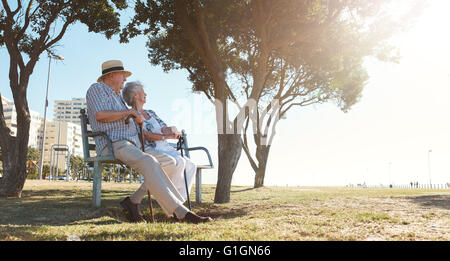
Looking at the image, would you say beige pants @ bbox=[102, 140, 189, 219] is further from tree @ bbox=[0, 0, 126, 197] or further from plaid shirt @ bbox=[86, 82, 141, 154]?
tree @ bbox=[0, 0, 126, 197]

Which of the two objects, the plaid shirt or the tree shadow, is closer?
the plaid shirt

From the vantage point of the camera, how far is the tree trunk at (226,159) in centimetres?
888

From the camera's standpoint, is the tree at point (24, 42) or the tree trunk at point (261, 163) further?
the tree trunk at point (261, 163)

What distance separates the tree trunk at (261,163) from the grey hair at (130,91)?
15.4 meters

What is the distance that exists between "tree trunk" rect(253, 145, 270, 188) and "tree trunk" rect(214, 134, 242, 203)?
10.9m

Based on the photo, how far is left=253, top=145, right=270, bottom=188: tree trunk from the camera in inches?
786

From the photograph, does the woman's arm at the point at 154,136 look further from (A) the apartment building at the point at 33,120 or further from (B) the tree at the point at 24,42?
(A) the apartment building at the point at 33,120

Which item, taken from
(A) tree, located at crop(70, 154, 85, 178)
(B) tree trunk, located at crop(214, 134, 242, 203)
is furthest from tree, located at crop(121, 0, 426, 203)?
(A) tree, located at crop(70, 154, 85, 178)

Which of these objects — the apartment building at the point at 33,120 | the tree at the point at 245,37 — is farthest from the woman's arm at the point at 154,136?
the apartment building at the point at 33,120

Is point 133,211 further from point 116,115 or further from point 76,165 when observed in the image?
point 76,165

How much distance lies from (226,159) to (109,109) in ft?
16.3

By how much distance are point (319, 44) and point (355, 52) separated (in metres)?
2.36
